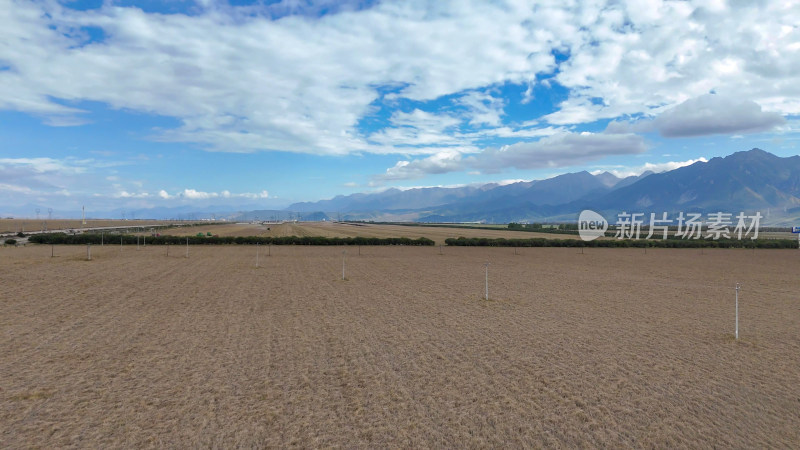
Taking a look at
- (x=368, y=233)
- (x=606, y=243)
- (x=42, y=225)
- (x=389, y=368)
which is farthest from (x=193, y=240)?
(x=42, y=225)

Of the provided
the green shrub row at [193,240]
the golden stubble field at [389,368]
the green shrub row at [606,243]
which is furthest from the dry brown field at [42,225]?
the golden stubble field at [389,368]

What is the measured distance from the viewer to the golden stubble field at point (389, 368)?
6.31 m

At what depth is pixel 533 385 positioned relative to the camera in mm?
8078

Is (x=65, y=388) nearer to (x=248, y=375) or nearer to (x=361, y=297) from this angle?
(x=248, y=375)

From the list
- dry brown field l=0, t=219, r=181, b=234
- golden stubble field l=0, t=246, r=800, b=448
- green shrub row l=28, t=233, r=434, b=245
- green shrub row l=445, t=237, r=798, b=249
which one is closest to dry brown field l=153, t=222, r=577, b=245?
green shrub row l=445, t=237, r=798, b=249

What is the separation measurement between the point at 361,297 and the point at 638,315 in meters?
10.2

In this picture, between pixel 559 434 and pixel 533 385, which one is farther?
pixel 533 385

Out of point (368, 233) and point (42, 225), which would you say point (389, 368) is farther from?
point (42, 225)

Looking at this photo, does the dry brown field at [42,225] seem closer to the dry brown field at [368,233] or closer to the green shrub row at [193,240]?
the dry brown field at [368,233]

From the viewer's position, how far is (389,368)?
895 cm

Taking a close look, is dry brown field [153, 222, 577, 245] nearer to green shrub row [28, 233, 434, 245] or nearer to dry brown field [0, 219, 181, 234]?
green shrub row [28, 233, 434, 245]

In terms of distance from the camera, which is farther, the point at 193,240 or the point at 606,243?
the point at 606,243

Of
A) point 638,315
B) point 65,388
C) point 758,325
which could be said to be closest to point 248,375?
point 65,388

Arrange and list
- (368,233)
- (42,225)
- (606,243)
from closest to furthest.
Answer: (606,243) → (368,233) → (42,225)
